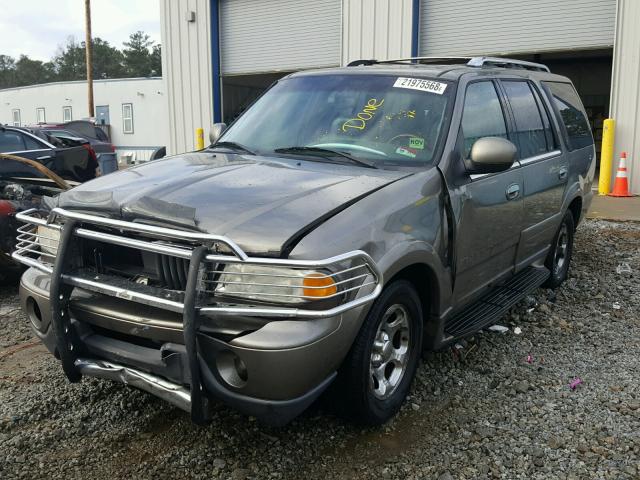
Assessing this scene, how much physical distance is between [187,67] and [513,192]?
1464cm

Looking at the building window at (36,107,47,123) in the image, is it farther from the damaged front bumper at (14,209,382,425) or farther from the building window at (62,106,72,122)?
the damaged front bumper at (14,209,382,425)

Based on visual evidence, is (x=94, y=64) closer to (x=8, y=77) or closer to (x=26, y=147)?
(x=8, y=77)

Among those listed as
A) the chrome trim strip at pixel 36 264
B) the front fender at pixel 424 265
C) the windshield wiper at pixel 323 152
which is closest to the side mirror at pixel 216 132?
the windshield wiper at pixel 323 152

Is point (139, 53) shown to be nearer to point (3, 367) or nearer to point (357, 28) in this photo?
point (357, 28)

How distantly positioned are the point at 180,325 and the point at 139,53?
86945 millimetres

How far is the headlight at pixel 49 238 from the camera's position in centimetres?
317

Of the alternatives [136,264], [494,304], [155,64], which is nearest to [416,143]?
[494,304]

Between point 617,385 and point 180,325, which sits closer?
point 180,325

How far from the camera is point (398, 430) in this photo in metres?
3.26

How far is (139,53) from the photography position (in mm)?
82625

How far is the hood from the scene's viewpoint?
8.83 ft

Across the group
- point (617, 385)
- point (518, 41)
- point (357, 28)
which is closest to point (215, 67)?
point (357, 28)

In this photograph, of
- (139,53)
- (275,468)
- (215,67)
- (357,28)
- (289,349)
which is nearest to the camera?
(289,349)

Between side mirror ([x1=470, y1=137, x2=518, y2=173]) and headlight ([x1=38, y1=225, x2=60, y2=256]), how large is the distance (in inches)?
90.6
